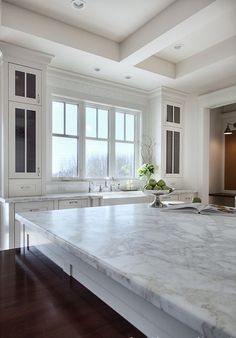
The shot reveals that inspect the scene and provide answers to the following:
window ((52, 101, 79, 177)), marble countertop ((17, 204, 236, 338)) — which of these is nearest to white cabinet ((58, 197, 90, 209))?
window ((52, 101, 79, 177))

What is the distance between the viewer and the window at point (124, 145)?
4.73 m

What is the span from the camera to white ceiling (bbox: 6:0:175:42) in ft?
8.75

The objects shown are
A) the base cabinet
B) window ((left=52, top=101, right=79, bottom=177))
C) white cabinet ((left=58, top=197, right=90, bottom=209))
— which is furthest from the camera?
window ((left=52, top=101, right=79, bottom=177))

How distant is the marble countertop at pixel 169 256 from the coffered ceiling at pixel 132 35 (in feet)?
7.32

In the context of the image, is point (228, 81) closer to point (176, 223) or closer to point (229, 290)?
point (176, 223)

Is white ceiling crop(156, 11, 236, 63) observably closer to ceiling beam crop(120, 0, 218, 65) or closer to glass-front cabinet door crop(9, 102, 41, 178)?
ceiling beam crop(120, 0, 218, 65)

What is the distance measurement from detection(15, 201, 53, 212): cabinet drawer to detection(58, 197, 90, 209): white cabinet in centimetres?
15

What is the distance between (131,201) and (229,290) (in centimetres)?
336

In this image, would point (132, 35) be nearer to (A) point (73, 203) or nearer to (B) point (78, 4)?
(B) point (78, 4)

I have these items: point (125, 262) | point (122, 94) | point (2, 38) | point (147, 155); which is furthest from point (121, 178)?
point (125, 262)

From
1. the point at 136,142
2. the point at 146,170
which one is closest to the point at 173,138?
the point at 136,142

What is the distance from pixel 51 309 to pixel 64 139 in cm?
336

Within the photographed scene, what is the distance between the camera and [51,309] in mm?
958

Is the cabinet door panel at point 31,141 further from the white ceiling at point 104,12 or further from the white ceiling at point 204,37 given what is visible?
the white ceiling at point 204,37
